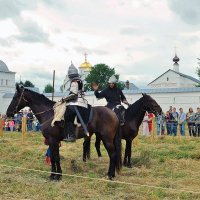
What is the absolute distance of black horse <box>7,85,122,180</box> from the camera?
8680 millimetres

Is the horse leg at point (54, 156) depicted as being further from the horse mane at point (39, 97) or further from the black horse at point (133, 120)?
the black horse at point (133, 120)

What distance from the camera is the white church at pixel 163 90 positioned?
3784 centimetres

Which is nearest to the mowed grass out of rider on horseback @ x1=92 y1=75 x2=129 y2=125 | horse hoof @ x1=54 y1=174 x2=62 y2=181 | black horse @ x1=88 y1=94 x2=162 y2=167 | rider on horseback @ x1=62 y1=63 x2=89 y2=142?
horse hoof @ x1=54 y1=174 x2=62 y2=181

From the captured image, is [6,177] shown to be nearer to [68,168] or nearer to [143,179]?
[68,168]

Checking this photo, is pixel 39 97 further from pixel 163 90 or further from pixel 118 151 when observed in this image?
pixel 163 90

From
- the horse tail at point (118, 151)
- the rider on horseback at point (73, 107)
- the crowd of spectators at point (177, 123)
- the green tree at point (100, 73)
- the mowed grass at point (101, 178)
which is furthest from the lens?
the green tree at point (100, 73)

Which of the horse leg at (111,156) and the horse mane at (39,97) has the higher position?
the horse mane at (39,97)

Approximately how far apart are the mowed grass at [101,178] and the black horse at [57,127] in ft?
1.12

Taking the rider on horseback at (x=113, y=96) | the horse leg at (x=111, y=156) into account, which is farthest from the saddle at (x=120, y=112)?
the horse leg at (x=111, y=156)

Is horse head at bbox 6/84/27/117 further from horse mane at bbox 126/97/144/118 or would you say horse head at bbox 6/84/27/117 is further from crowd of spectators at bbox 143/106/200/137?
crowd of spectators at bbox 143/106/200/137

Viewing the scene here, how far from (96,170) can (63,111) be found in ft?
6.19

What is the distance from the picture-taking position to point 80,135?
8.84 m

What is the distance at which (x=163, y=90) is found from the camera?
39031 millimetres

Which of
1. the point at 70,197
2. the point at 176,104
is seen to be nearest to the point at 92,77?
the point at 176,104
